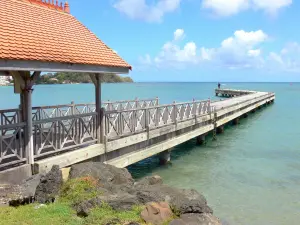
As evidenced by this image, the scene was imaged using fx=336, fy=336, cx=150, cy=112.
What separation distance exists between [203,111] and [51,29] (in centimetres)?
1195

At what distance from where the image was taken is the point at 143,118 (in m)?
13.4

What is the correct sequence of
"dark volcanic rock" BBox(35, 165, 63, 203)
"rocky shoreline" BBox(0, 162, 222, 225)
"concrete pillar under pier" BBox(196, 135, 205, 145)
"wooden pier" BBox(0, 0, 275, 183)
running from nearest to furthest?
"rocky shoreline" BBox(0, 162, 222, 225) < "dark volcanic rock" BBox(35, 165, 63, 203) < "wooden pier" BBox(0, 0, 275, 183) < "concrete pillar under pier" BBox(196, 135, 205, 145)

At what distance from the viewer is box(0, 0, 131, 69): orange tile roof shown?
8.12 metres

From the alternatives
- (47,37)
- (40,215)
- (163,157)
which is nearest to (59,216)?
(40,215)

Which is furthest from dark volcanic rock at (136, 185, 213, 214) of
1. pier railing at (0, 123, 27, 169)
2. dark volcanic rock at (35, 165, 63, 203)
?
pier railing at (0, 123, 27, 169)

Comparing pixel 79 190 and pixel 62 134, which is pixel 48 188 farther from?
pixel 62 134

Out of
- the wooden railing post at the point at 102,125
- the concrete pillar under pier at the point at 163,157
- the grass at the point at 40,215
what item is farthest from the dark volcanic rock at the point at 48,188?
the concrete pillar under pier at the point at 163,157

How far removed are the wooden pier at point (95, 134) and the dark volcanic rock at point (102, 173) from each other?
1.18 m

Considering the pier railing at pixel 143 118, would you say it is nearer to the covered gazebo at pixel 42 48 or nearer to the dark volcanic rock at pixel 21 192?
the covered gazebo at pixel 42 48

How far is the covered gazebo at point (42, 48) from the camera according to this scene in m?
7.98

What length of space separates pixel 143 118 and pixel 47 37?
5319mm

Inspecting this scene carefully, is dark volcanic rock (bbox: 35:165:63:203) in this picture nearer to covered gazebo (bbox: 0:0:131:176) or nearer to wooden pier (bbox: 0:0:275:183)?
wooden pier (bbox: 0:0:275:183)

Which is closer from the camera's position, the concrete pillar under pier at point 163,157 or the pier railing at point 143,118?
the pier railing at point 143,118

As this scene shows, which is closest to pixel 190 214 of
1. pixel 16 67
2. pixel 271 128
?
pixel 16 67
